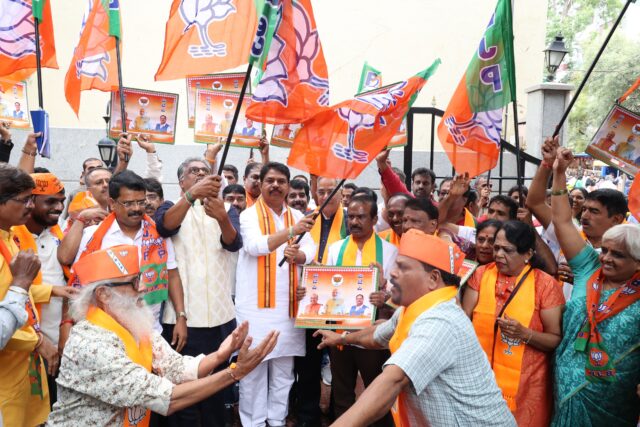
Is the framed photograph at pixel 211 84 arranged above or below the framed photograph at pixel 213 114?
above

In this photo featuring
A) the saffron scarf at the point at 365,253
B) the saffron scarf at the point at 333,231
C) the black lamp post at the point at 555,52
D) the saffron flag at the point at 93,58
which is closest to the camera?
the saffron scarf at the point at 365,253

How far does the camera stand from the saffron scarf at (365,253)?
5.08 meters

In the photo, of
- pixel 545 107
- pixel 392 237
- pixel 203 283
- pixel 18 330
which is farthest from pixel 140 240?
pixel 545 107

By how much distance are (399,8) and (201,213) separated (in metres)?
8.99

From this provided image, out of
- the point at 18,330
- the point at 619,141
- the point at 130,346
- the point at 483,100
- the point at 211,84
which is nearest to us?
the point at 130,346

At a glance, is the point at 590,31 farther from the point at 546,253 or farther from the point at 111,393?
the point at 111,393

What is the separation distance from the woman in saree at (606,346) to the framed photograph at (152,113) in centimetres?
404

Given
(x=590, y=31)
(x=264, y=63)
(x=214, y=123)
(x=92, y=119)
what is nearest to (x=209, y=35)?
(x=264, y=63)

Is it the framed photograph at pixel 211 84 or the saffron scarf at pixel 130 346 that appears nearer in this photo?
the saffron scarf at pixel 130 346

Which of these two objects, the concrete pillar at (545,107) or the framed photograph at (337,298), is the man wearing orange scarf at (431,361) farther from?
the concrete pillar at (545,107)

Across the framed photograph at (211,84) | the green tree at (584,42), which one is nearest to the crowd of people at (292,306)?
the framed photograph at (211,84)

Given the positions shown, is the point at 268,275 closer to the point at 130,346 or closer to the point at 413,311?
the point at 130,346

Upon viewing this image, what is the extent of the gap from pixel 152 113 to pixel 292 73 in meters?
1.86

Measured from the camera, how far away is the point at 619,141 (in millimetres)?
4820
